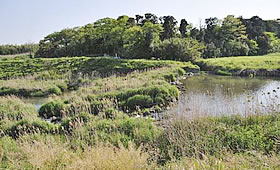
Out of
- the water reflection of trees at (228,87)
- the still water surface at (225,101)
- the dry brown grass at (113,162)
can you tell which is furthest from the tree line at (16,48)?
the dry brown grass at (113,162)

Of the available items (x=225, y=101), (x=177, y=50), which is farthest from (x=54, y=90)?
(x=177, y=50)

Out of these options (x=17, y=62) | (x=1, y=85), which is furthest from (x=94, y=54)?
(x=1, y=85)

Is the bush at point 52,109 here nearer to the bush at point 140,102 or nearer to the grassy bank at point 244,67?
the bush at point 140,102

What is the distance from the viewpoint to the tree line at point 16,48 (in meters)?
49.0

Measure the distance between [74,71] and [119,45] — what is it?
12935mm

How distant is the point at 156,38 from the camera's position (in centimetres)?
3186

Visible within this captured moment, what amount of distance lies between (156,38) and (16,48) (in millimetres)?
34720

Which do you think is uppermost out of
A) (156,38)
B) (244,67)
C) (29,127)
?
(156,38)

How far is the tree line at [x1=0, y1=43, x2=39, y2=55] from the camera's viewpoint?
1930 inches

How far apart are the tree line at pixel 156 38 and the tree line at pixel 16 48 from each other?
8061 millimetres

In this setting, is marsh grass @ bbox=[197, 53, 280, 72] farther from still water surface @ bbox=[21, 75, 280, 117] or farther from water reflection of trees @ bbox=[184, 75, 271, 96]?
still water surface @ bbox=[21, 75, 280, 117]

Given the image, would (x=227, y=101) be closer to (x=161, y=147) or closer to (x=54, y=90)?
(x=161, y=147)

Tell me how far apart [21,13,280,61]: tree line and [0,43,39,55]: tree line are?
8.06 meters

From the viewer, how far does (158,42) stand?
32312 mm
